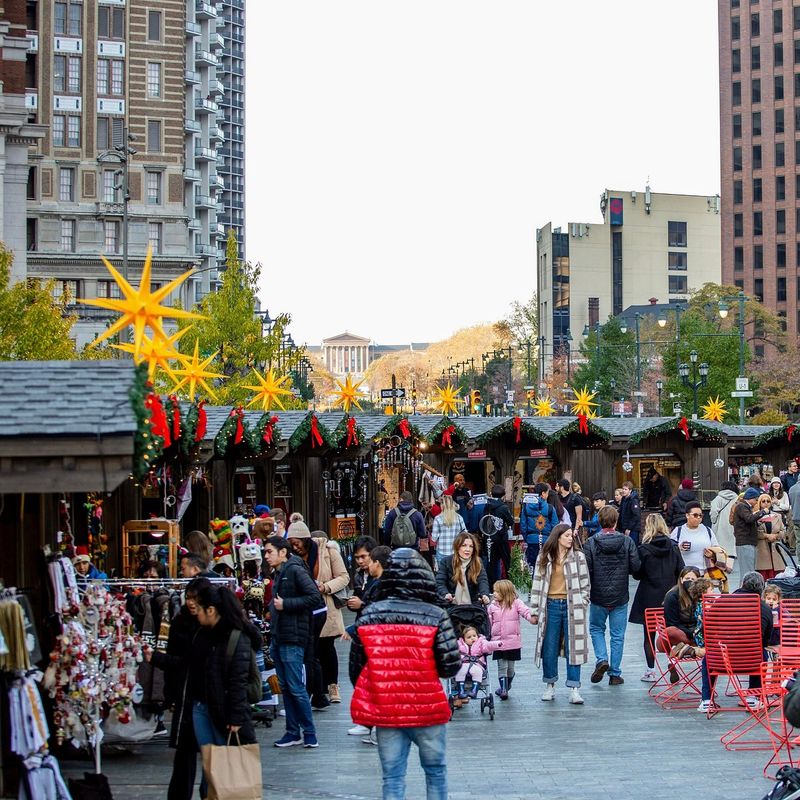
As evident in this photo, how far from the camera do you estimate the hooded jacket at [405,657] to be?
757 cm

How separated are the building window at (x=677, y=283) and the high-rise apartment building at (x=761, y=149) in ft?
40.7

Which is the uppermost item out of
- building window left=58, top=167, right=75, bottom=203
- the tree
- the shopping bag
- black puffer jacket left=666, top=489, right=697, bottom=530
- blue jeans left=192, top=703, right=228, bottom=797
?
building window left=58, top=167, right=75, bottom=203

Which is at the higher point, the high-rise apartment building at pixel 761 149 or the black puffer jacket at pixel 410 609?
the high-rise apartment building at pixel 761 149

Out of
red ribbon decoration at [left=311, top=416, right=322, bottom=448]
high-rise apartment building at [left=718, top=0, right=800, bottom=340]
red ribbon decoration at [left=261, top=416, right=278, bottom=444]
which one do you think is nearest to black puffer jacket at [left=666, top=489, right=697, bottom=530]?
red ribbon decoration at [left=311, top=416, right=322, bottom=448]

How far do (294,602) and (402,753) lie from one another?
3.38 meters

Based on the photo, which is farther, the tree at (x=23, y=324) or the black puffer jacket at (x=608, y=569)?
the tree at (x=23, y=324)

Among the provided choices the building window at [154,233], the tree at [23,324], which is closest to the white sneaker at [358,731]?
the tree at [23,324]

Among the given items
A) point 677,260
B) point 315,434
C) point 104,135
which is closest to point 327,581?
point 315,434

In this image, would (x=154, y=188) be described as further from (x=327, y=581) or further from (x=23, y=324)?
(x=327, y=581)

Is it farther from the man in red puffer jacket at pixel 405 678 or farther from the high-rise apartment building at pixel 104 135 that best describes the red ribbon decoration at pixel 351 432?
the high-rise apartment building at pixel 104 135

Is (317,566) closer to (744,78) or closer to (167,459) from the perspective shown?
(167,459)

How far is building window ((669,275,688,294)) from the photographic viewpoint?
5054 inches

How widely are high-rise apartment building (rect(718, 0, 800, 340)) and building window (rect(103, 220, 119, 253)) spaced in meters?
57.0

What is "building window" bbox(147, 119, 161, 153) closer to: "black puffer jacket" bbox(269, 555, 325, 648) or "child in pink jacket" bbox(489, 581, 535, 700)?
"child in pink jacket" bbox(489, 581, 535, 700)
